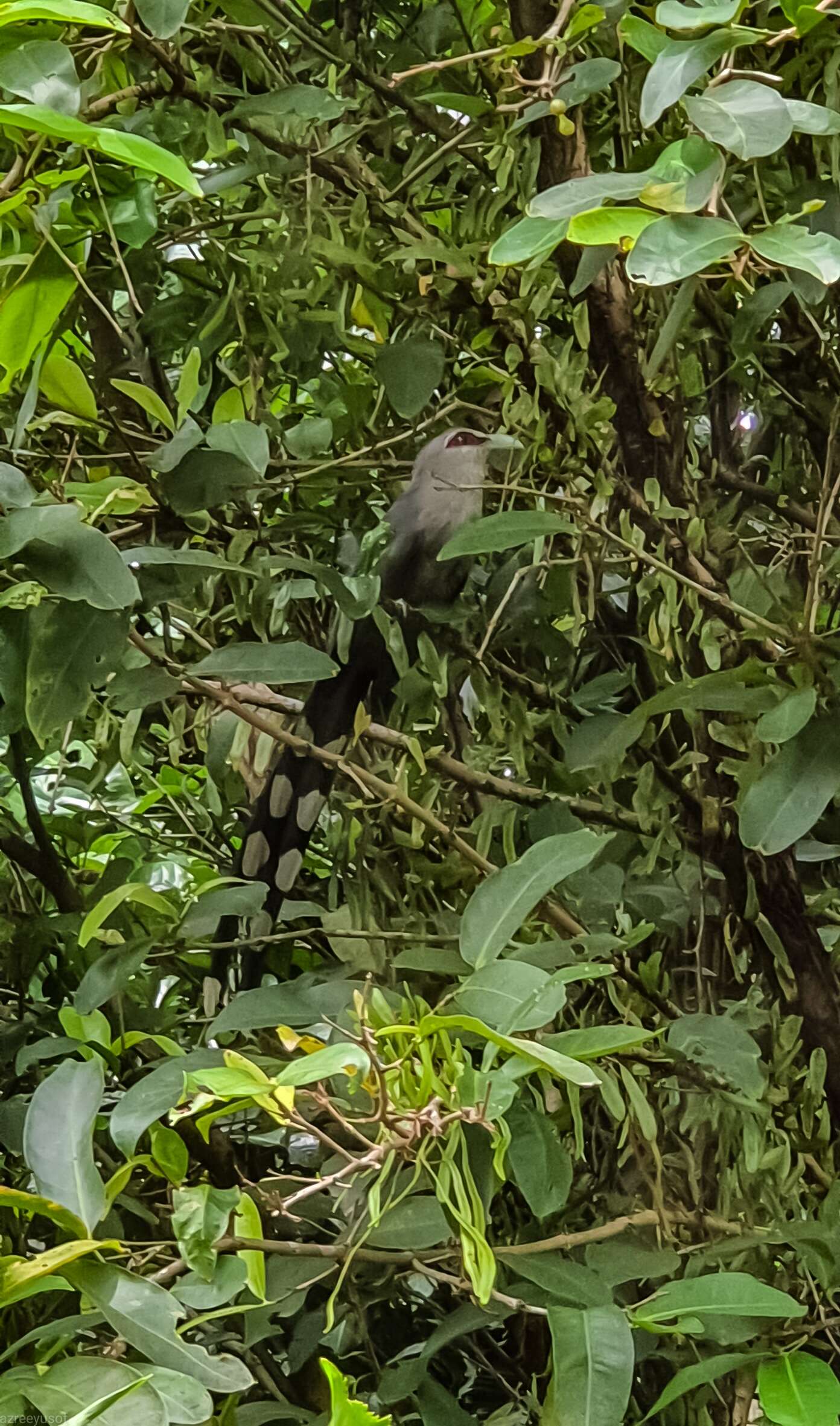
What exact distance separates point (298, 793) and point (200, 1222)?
33 cm

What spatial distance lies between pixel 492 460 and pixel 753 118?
53cm

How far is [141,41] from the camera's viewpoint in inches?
21.7

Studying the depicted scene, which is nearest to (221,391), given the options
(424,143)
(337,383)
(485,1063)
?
(337,383)

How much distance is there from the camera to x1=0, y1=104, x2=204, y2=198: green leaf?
0.42 metres

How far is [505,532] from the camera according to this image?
1.89ft

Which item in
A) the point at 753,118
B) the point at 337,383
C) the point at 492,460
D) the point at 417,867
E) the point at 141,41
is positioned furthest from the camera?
the point at 492,460

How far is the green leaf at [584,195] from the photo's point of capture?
46cm

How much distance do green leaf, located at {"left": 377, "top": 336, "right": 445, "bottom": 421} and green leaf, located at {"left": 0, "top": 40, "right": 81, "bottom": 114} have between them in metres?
0.20

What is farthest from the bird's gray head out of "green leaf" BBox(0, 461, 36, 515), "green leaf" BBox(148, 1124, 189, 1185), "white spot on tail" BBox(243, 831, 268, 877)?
"green leaf" BBox(148, 1124, 189, 1185)

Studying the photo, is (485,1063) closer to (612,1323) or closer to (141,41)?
(612,1323)

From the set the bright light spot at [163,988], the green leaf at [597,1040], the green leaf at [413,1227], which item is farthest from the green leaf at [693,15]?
the bright light spot at [163,988]

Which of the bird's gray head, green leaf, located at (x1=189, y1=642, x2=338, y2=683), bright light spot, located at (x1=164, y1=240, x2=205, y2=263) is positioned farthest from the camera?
the bird's gray head

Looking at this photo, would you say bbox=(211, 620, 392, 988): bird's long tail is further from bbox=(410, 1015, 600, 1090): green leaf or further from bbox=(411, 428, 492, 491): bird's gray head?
bbox=(410, 1015, 600, 1090): green leaf

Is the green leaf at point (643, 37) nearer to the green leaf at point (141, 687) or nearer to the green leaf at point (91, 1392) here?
the green leaf at point (141, 687)
